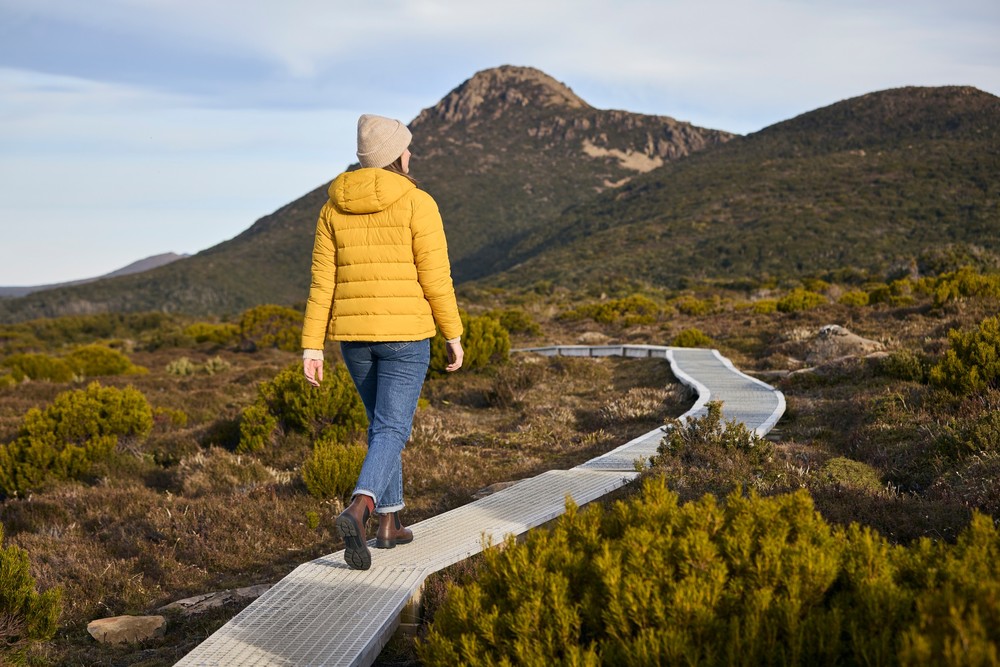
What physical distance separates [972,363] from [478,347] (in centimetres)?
825

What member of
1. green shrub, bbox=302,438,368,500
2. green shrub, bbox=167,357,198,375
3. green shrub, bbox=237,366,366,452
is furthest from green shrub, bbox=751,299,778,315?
green shrub, bbox=302,438,368,500

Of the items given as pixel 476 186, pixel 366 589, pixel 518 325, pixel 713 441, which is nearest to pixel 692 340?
pixel 518 325

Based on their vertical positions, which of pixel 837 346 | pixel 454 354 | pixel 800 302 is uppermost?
pixel 454 354

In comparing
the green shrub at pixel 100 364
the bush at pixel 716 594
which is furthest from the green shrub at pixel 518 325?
the bush at pixel 716 594

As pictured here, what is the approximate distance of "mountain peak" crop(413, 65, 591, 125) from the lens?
539ft

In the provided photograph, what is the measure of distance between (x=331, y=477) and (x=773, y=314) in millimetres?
18902

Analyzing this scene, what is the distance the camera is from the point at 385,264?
148 inches

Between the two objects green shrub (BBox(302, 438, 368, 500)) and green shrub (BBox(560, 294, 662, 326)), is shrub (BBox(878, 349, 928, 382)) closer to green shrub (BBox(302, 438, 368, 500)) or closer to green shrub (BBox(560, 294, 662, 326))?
green shrub (BBox(302, 438, 368, 500))

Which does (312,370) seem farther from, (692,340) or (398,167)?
(692,340)

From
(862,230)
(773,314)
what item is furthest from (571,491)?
(862,230)

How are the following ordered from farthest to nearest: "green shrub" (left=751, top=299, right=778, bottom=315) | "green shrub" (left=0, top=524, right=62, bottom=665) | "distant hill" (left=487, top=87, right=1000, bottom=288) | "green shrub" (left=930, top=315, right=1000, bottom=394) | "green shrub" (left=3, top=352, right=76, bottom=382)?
"distant hill" (left=487, top=87, right=1000, bottom=288), "green shrub" (left=751, top=299, right=778, bottom=315), "green shrub" (left=3, top=352, right=76, bottom=382), "green shrub" (left=930, top=315, right=1000, bottom=394), "green shrub" (left=0, top=524, right=62, bottom=665)

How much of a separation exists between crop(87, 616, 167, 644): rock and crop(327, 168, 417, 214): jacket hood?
242 cm

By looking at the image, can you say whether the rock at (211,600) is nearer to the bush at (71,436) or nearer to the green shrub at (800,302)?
the bush at (71,436)

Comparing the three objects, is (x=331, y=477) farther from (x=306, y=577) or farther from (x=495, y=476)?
(x=306, y=577)
